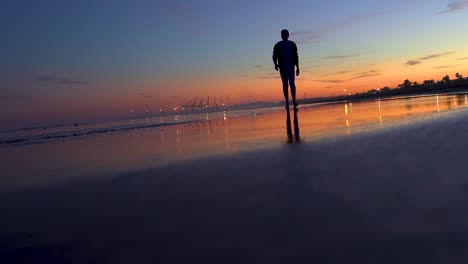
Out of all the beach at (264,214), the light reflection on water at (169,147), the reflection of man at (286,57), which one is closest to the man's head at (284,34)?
the reflection of man at (286,57)

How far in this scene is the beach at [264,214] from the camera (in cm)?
102

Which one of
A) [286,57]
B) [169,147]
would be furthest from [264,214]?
[286,57]

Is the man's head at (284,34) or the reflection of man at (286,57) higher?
the man's head at (284,34)

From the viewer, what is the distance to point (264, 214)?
1.34m

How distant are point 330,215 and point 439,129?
2721mm

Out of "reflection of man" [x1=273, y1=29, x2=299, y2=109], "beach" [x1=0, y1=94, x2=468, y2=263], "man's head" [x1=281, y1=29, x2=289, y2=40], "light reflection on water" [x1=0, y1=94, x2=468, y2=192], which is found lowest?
"beach" [x1=0, y1=94, x2=468, y2=263]

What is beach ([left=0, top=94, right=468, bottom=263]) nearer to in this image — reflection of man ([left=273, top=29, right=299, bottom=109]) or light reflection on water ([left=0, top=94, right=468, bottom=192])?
light reflection on water ([left=0, top=94, right=468, bottom=192])

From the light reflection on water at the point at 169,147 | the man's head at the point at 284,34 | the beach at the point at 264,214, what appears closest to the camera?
the beach at the point at 264,214

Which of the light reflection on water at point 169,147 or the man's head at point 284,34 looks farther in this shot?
the man's head at point 284,34

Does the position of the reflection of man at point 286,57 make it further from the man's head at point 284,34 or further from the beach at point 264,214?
the beach at point 264,214

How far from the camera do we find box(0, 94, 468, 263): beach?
1021mm

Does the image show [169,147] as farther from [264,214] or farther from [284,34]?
[284,34]

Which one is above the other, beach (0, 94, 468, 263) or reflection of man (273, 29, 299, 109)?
reflection of man (273, 29, 299, 109)

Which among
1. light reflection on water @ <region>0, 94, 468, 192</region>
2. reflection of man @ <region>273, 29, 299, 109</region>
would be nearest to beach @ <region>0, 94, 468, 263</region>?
light reflection on water @ <region>0, 94, 468, 192</region>
